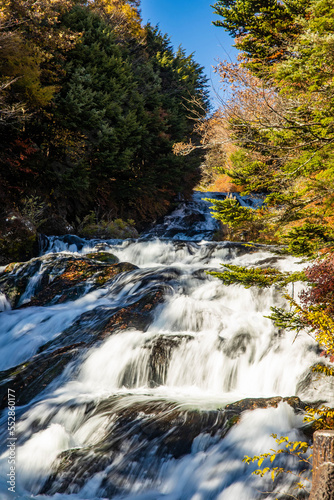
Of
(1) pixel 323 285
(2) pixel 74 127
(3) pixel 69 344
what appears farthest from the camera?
(2) pixel 74 127

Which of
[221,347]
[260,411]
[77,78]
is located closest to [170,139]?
[77,78]

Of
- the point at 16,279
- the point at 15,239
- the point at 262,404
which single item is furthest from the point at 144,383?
the point at 15,239

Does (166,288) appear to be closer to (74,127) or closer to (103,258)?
(103,258)

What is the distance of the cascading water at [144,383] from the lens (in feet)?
10.8

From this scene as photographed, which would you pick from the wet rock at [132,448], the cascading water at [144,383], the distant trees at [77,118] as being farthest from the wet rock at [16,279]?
the wet rock at [132,448]

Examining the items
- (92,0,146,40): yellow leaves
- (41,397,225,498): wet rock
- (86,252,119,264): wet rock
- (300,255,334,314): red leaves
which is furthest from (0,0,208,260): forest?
(41,397,225,498): wet rock

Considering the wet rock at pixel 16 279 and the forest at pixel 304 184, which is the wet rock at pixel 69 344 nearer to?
the forest at pixel 304 184

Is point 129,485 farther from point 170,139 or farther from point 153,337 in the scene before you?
point 170,139

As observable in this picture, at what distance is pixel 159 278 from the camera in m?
7.99

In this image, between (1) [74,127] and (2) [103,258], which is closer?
(2) [103,258]

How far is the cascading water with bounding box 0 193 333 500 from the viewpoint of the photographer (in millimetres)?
3285

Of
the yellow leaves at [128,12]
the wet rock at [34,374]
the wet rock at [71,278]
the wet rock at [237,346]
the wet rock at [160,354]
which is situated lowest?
the wet rock at [34,374]

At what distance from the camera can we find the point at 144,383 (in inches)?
195

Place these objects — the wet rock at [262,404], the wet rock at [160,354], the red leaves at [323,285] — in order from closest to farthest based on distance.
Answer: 1. the wet rock at [262,404]
2. the red leaves at [323,285]
3. the wet rock at [160,354]
